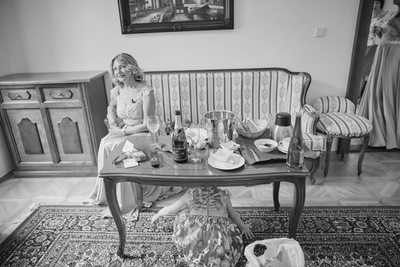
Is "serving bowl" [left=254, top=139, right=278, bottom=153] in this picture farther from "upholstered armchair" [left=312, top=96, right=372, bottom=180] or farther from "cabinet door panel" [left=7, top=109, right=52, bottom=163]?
"cabinet door panel" [left=7, top=109, right=52, bottom=163]

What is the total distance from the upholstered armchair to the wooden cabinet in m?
2.36

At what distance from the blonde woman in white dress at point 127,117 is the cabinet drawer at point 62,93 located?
1.58ft

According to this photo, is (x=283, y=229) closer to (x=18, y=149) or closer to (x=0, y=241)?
(x=0, y=241)

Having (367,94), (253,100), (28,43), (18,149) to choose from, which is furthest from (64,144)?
(367,94)

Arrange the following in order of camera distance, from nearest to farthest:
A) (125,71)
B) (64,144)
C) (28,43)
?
(125,71)
(64,144)
(28,43)

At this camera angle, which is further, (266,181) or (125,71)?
(125,71)

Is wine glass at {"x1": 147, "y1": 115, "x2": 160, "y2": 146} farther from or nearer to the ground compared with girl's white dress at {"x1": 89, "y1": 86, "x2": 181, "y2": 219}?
farther from the ground

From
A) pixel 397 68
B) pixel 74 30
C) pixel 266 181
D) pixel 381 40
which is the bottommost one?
pixel 266 181

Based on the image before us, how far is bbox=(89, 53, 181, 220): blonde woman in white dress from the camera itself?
242cm

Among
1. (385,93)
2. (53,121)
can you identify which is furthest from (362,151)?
(53,121)

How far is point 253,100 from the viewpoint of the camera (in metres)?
3.17

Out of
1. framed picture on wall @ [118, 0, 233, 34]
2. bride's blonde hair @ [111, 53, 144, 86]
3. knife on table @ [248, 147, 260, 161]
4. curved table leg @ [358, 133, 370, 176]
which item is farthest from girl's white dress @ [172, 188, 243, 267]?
framed picture on wall @ [118, 0, 233, 34]

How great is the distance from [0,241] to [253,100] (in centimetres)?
268

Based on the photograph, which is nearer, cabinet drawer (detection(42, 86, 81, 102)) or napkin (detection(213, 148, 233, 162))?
napkin (detection(213, 148, 233, 162))
